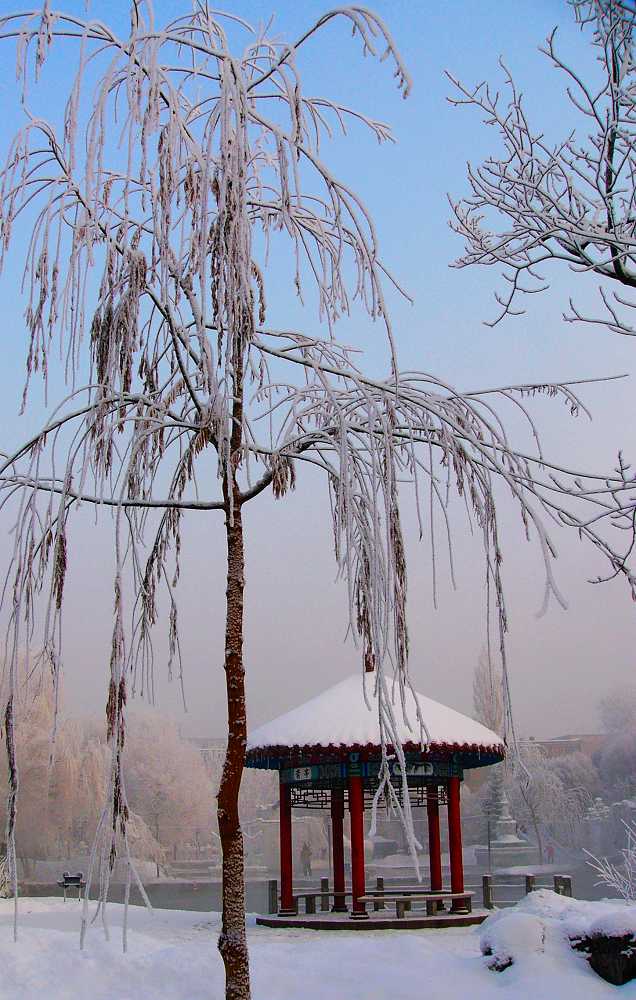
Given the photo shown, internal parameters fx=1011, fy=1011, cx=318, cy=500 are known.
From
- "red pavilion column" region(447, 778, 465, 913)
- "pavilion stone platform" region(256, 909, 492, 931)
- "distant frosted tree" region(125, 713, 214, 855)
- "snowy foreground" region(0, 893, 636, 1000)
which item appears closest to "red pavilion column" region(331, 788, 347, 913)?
"pavilion stone platform" region(256, 909, 492, 931)

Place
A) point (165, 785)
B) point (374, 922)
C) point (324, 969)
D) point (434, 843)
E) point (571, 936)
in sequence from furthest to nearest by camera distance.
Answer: point (165, 785), point (434, 843), point (374, 922), point (571, 936), point (324, 969)

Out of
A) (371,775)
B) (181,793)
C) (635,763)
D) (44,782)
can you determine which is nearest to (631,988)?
(371,775)

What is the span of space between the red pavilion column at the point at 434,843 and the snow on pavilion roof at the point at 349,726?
4.26 ft

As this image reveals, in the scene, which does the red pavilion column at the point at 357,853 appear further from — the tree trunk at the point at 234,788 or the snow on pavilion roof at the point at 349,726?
the tree trunk at the point at 234,788

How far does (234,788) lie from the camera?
5.66m

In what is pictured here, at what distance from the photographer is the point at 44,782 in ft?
97.2

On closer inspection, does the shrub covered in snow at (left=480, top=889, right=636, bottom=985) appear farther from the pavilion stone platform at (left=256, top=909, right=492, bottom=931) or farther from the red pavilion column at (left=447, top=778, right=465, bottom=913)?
the red pavilion column at (left=447, top=778, right=465, bottom=913)

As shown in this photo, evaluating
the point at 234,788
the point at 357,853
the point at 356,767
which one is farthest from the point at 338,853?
the point at 234,788

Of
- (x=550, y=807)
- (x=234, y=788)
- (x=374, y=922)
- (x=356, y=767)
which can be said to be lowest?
(x=374, y=922)

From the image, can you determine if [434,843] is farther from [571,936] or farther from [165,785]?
[165,785]

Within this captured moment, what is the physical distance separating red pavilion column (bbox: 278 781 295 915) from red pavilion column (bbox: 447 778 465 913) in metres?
2.33

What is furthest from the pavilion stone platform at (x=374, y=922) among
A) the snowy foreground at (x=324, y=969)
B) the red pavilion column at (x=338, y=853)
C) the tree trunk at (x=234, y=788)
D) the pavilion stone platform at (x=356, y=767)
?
the tree trunk at (x=234, y=788)

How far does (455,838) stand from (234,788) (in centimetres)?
999

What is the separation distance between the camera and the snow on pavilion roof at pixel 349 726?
13.6 meters
